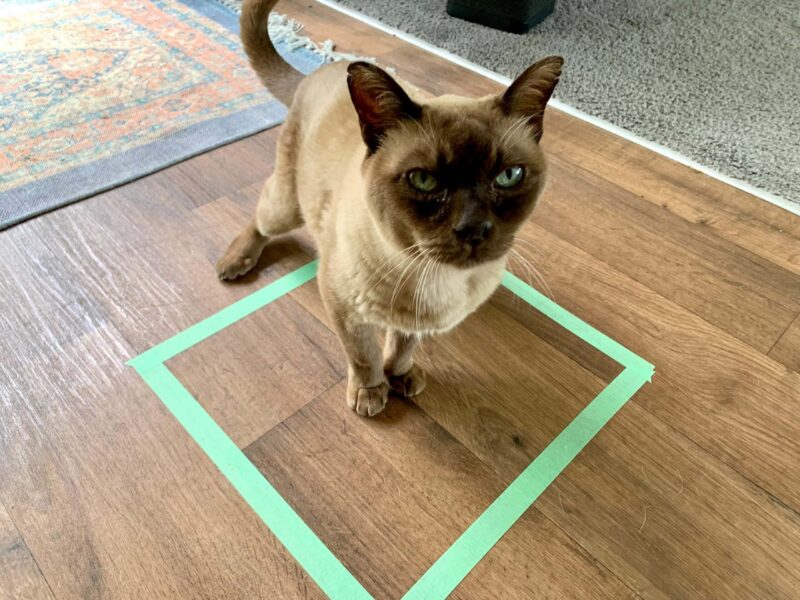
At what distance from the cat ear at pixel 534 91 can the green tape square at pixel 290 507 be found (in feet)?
2.01

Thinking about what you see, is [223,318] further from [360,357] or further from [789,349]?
[789,349]

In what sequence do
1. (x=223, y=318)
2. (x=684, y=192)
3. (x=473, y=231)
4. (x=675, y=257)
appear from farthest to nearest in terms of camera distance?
(x=684, y=192)
(x=675, y=257)
(x=223, y=318)
(x=473, y=231)

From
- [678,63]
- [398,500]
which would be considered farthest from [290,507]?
[678,63]

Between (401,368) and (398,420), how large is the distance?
0.11 m

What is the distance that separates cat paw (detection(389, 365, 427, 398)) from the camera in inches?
45.3

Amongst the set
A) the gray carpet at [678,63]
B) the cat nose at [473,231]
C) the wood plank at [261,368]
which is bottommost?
the wood plank at [261,368]

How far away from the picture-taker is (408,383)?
3.79 ft

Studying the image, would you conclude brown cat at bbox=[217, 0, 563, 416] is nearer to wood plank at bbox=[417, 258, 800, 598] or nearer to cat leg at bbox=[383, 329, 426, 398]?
cat leg at bbox=[383, 329, 426, 398]

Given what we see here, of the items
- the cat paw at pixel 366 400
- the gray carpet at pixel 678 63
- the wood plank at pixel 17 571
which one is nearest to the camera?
the wood plank at pixel 17 571

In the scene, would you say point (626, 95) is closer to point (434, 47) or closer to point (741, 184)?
point (741, 184)

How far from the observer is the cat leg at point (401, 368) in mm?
1119

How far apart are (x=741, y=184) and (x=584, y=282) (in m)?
0.77

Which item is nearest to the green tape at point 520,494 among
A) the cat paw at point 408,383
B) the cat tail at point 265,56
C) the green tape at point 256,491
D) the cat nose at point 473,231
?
the green tape at point 256,491

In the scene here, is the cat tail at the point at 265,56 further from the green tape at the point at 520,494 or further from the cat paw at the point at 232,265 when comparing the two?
the green tape at the point at 520,494
